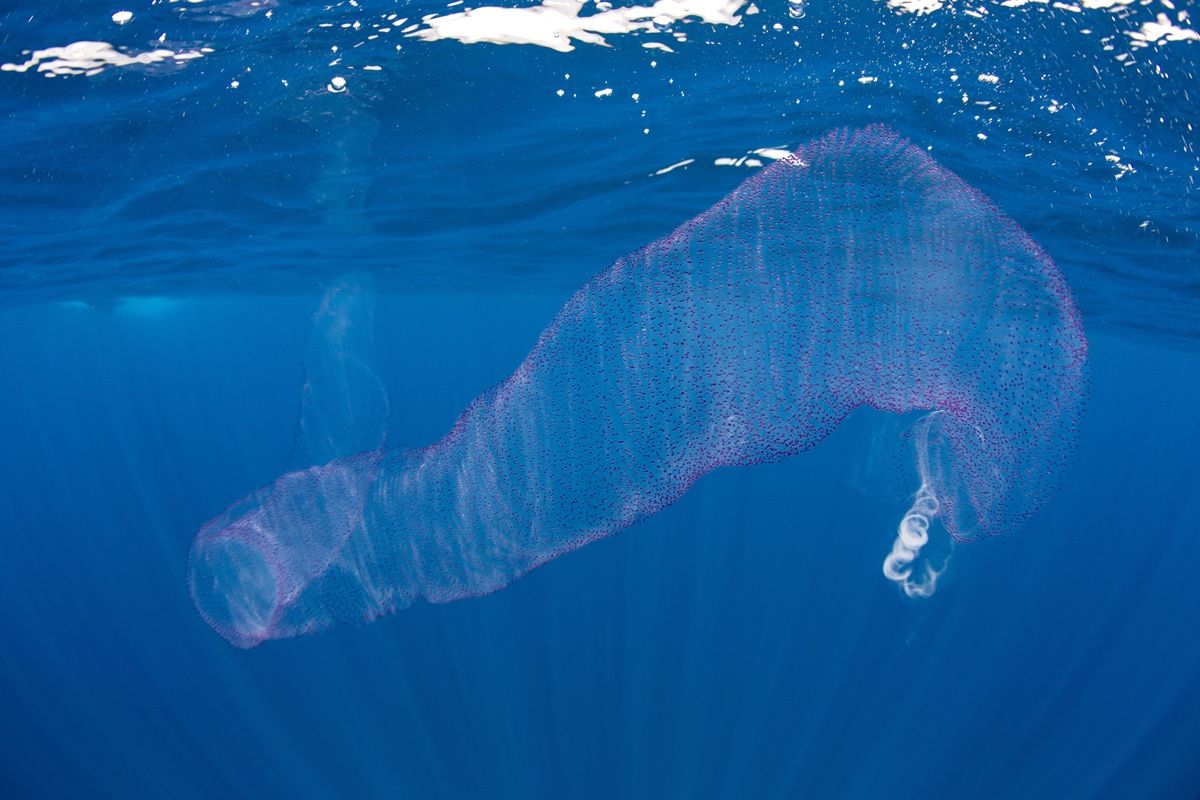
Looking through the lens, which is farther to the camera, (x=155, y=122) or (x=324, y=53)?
(x=155, y=122)

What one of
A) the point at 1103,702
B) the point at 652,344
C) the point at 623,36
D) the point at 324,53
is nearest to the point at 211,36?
the point at 324,53

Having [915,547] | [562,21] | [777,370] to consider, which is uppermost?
[562,21]

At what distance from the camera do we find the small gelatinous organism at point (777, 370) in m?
4.73

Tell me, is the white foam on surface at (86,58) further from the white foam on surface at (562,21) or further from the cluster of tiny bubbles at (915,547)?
the cluster of tiny bubbles at (915,547)

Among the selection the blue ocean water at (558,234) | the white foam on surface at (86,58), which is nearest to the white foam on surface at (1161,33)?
the blue ocean water at (558,234)

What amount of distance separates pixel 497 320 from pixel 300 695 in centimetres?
4487

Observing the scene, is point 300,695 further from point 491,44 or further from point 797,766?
point 491,44

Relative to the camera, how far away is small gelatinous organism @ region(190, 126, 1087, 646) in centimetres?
473

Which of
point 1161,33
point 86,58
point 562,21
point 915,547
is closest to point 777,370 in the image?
point 915,547

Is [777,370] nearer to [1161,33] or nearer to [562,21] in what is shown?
[562,21]

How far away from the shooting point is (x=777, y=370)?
15.4ft

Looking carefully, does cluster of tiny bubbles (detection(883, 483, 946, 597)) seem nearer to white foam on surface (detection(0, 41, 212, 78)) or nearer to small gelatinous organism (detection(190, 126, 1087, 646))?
small gelatinous organism (detection(190, 126, 1087, 646))

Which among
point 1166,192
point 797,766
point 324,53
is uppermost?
point 324,53

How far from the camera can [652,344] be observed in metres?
4.88
